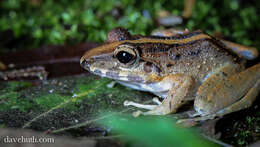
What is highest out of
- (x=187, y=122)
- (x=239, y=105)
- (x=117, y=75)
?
(x=117, y=75)

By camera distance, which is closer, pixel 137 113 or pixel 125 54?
pixel 137 113

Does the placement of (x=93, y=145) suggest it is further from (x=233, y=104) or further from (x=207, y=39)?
(x=207, y=39)

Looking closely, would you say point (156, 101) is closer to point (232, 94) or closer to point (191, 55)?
point (191, 55)

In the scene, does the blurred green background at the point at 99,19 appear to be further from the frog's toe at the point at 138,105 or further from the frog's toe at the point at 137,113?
the frog's toe at the point at 137,113

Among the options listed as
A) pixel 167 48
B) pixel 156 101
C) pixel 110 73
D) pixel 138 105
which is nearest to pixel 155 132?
pixel 138 105

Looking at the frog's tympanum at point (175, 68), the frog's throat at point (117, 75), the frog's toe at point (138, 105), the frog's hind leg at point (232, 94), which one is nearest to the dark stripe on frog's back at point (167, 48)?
the frog's tympanum at point (175, 68)

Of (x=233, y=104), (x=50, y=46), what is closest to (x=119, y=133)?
(x=233, y=104)

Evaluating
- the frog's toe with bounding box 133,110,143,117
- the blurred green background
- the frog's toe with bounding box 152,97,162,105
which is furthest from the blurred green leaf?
the blurred green background

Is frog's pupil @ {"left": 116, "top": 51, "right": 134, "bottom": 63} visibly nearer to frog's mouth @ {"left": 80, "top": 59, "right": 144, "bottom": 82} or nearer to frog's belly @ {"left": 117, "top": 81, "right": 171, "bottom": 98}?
frog's mouth @ {"left": 80, "top": 59, "right": 144, "bottom": 82}
